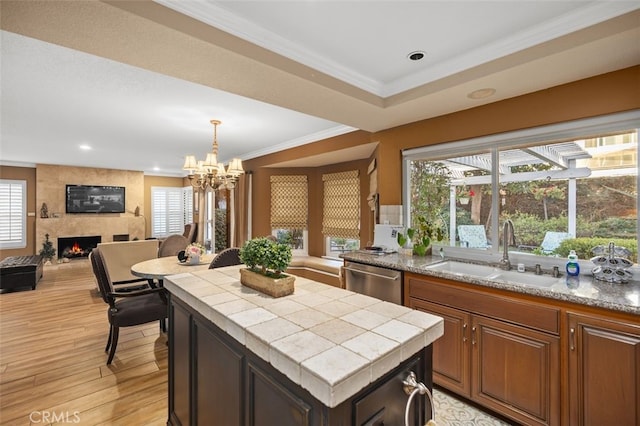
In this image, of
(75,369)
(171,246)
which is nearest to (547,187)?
(75,369)

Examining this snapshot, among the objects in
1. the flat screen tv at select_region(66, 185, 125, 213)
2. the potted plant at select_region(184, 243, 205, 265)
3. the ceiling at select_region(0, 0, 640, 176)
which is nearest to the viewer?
the ceiling at select_region(0, 0, 640, 176)

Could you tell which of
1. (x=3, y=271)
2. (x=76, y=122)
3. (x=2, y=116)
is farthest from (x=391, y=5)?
(x=3, y=271)

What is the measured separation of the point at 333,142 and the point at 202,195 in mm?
5032

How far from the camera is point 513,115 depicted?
242cm

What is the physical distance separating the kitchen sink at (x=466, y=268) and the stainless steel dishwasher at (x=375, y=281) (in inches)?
12.8

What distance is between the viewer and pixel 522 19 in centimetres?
174

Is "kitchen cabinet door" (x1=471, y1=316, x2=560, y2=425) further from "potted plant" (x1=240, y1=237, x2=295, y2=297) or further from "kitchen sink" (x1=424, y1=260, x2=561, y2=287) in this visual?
"potted plant" (x1=240, y1=237, x2=295, y2=297)

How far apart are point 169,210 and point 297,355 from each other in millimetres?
10126

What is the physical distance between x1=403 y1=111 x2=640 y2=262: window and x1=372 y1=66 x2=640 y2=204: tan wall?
0.25 feet

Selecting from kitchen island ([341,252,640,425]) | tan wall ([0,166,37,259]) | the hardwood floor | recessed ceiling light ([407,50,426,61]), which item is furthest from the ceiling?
tan wall ([0,166,37,259])

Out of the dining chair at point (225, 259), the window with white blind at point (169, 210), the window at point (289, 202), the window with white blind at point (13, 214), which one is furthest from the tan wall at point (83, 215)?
the dining chair at point (225, 259)

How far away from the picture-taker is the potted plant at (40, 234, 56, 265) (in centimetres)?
716

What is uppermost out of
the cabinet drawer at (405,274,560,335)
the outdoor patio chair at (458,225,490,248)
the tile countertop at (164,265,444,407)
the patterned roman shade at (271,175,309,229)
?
the patterned roman shade at (271,175,309,229)

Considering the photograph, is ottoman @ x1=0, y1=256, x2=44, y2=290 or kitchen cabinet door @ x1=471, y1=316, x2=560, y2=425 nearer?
kitchen cabinet door @ x1=471, y1=316, x2=560, y2=425
